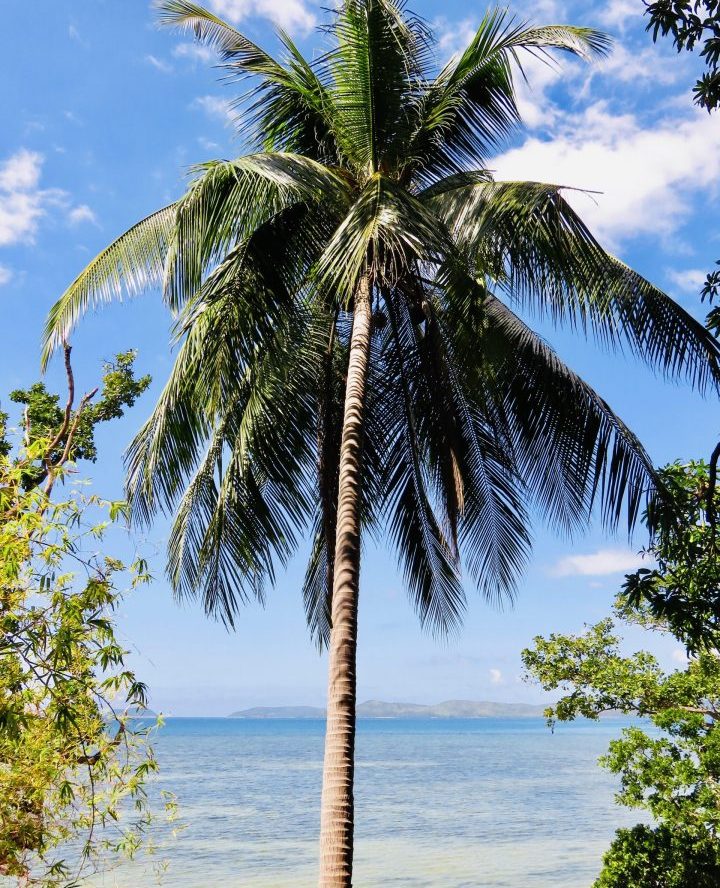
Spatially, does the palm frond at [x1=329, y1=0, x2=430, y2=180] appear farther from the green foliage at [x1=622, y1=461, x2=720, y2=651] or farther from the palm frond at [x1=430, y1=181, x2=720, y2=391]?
the green foliage at [x1=622, y1=461, x2=720, y2=651]

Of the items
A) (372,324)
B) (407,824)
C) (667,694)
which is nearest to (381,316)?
(372,324)

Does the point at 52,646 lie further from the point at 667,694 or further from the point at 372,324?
the point at 667,694

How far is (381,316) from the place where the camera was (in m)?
9.02

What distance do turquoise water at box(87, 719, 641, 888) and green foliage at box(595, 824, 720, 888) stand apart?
6853 mm

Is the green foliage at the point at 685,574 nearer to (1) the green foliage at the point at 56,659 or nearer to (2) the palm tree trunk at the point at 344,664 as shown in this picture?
(2) the palm tree trunk at the point at 344,664

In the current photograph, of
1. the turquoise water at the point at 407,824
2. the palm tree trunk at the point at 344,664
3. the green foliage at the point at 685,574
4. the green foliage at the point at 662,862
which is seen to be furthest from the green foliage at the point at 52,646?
the turquoise water at the point at 407,824

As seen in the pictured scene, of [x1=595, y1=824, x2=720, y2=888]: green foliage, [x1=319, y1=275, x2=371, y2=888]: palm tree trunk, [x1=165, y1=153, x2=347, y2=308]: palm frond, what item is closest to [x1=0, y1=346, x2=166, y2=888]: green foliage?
[x1=319, y1=275, x2=371, y2=888]: palm tree trunk

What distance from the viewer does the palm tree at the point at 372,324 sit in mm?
7246

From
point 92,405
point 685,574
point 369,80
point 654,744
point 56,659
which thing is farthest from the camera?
point 92,405

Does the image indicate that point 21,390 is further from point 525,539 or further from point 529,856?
point 529,856

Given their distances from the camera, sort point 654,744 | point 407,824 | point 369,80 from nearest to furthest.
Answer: point 369,80, point 654,744, point 407,824

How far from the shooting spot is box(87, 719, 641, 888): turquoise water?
18328mm

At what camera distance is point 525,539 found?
9.29 m

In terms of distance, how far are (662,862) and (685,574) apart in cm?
411
